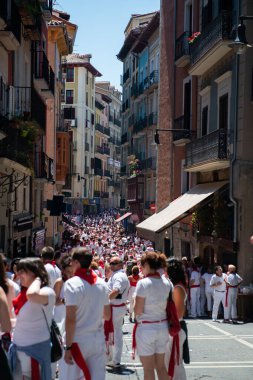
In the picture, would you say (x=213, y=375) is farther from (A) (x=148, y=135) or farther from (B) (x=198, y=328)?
(A) (x=148, y=135)

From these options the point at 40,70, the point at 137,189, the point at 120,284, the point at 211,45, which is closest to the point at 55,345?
the point at 120,284

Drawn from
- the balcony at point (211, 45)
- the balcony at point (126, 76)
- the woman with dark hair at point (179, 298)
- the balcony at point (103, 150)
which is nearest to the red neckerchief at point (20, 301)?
the woman with dark hair at point (179, 298)

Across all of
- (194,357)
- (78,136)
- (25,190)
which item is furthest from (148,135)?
(194,357)

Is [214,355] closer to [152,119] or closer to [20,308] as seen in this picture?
[20,308]

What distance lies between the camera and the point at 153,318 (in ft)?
25.0

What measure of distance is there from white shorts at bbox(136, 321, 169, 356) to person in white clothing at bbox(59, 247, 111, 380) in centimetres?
72

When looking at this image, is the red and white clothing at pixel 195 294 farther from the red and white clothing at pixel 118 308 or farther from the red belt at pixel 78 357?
the red belt at pixel 78 357

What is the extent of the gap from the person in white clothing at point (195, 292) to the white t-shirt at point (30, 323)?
13089 millimetres

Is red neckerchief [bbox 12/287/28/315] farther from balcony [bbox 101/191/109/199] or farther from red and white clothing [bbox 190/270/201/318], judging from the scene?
balcony [bbox 101/191/109/199]

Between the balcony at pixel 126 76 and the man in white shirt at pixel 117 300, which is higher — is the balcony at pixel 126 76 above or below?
above

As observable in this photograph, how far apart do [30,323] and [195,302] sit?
524 inches

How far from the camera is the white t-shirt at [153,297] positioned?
25.0ft

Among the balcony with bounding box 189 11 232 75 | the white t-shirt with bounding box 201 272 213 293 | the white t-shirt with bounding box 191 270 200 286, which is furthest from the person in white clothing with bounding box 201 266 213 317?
the balcony with bounding box 189 11 232 75

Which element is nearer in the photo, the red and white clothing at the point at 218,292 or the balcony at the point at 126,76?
the red and white clothing at the point at 218,292
